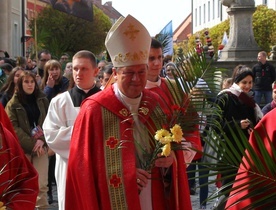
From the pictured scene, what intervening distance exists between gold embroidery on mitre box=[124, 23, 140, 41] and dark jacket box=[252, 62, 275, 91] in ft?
45.9

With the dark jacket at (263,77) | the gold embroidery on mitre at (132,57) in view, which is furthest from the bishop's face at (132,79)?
the dark jacket at (263,77)

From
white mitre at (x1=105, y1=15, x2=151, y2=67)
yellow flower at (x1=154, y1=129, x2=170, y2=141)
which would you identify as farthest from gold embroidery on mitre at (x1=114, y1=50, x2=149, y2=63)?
yellow flower at (x1=154, y1=129, x2=170, y2=141)

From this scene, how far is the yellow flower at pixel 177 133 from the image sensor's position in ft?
14.9

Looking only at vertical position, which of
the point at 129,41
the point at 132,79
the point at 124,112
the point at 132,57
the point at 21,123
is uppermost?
the point at 129,41

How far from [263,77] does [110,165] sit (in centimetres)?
1450

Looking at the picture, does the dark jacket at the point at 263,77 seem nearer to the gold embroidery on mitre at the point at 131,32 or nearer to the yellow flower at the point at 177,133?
the gold embroidery on mitre at the point at 131,32

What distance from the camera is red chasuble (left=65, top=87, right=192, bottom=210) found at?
504cm

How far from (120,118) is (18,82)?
4.04 m

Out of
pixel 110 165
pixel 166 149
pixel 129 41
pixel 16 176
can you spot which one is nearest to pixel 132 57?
pixel 129 41

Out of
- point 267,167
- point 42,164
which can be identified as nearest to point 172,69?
point 267,167

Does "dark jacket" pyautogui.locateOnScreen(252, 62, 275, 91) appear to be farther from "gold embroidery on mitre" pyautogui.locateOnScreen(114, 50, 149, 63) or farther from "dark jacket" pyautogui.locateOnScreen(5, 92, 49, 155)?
"gold embroidery on mitre" pyautogui.locateOnScreen(114, 50, 149, 63)

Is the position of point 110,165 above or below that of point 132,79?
below

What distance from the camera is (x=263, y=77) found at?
1919cm

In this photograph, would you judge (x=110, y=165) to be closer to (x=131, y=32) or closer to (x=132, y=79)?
(x=132, y=79)
